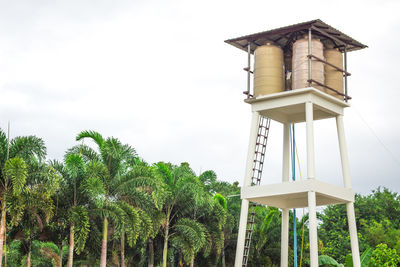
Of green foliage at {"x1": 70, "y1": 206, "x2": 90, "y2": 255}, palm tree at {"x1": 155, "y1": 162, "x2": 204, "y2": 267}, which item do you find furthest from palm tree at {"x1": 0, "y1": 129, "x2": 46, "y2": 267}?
palm tree at {"x1": 155, "y1": 162, "x2": 204, "y2": 267}

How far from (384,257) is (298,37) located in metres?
25.1

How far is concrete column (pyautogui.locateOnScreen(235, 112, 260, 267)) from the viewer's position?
23.9m

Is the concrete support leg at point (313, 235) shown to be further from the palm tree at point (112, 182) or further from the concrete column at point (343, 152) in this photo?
the palm tree at point (112, 182)

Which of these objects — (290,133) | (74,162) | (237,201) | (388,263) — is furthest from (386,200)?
(74,162)

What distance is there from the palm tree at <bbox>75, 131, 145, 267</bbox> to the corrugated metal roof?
760 cm

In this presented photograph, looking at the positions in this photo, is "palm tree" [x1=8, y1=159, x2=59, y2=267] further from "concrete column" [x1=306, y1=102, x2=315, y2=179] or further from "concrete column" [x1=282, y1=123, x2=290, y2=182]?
"concrete column" [x1=306, y1=102, x2=315, y2=179]

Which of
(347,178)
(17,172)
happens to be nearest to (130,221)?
(17,172)

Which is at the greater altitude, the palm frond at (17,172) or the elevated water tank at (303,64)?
the elevated water tank at (303,64)

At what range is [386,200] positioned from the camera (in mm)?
58844

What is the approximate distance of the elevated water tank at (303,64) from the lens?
24312mm

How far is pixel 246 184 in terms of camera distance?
81.2ft

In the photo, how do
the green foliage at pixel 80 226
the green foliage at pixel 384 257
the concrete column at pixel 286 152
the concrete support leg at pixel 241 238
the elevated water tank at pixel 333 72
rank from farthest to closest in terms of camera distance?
the green foliage at pixel 384 257
the green foliage at pixel 80 226
the concrete column at pixel 286 152
the elevated water tank at pixel 333 72
the concrete support leg at pixel 241 238

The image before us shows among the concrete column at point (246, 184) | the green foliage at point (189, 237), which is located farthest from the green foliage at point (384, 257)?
the concrete column at point (246, 184)

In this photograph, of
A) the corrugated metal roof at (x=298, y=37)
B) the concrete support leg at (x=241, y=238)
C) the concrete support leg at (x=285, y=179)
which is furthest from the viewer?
the concrete support leg at (x=285, y=179)
